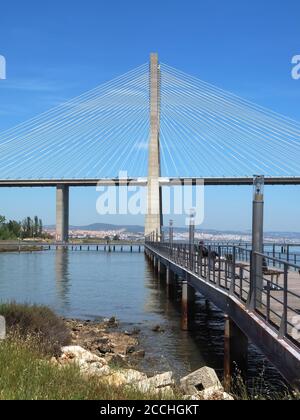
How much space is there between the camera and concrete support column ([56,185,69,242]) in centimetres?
9119

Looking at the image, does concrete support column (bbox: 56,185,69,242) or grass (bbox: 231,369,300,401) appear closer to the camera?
grass (bbox: 231,369,300,401)

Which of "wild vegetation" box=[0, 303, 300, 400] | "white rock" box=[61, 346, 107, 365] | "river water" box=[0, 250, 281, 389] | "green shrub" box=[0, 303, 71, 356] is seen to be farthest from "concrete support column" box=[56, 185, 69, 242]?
"wild vegetation" box=[0, 303, 300, 400]

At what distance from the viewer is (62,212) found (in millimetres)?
96188

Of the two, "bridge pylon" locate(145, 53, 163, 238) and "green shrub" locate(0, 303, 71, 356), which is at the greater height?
"bridge pylon" locate(145, 53, 163, 238)

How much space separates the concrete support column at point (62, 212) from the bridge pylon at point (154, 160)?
22869mm

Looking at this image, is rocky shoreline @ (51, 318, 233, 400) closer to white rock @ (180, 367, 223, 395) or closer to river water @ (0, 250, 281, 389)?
white rock @ (180, 367, 223, 395)

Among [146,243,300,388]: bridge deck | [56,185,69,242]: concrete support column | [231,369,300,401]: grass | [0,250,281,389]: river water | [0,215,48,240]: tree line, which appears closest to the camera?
[231,369,300,401]: grass

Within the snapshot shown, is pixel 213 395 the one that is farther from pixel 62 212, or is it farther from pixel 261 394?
pixel 62 212

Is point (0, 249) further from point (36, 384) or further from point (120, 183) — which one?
point (36, 384)

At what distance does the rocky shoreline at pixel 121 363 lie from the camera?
7105mm

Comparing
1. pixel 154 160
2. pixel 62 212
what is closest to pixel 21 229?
pixel 62 212

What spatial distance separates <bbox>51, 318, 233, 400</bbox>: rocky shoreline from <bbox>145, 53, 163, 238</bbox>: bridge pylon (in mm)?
46178

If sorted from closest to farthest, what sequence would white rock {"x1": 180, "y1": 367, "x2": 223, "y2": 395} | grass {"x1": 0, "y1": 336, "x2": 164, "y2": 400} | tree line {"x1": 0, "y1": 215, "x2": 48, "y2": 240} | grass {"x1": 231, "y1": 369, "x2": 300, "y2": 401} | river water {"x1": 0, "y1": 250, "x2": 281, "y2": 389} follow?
grass {"x1": 0, "y1": 336, "x2": 164, "y2": 400} < grass {"x1": 231, "y1": 369, "x2": 300, "y2": 401} < white rock {"x1": 180, "y1": 367, "x2": 223, "y2": 395} < river water {"x1": 0, "y1": 250, "x2": 281, "y2": 389} < tree line {"x1": 0, "y1": 215, "x2": 48, "y2": 240}
